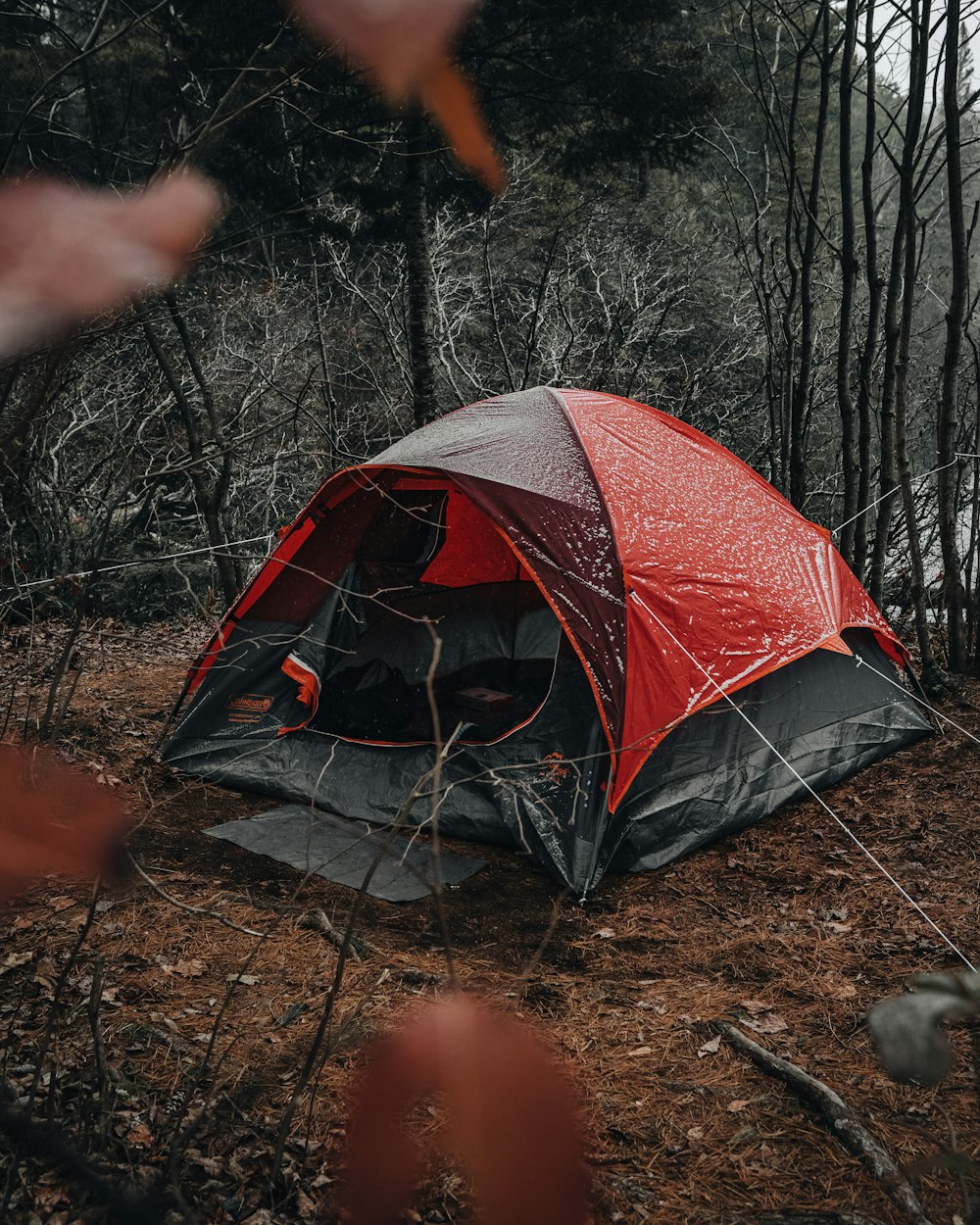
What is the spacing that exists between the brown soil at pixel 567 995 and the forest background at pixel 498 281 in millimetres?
1134

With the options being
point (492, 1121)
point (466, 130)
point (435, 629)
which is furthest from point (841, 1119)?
point (466, 130)

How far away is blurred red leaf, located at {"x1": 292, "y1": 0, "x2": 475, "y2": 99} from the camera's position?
1.01 metres

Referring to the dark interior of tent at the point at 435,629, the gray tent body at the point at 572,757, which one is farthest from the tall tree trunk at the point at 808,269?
the dark interior of tent at the point at 435,629

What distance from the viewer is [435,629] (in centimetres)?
498

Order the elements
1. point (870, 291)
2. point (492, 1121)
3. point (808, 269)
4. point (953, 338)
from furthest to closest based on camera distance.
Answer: point (808, 269)
point (870, 291)
point (953, 338)
point (492, 1121)

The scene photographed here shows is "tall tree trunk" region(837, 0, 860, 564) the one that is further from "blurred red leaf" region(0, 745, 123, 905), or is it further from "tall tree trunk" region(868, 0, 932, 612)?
"blurred red leaf" region(0, 745, 123, 905)

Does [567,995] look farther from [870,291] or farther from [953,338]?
[870,291]

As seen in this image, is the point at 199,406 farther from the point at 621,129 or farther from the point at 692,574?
the point at 692,574

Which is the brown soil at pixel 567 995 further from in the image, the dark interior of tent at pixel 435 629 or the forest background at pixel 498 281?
the forest background at pixel 498 281

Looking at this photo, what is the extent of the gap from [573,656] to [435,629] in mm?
1127

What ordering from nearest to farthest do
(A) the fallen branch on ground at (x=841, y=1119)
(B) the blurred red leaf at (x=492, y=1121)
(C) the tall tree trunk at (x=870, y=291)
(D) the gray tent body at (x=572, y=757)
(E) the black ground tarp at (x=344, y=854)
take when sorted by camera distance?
(B) the blurred red leaf at (x=492, y=1121), (A) the fallen branch on ground at (x=841, y=1119), (E) the black ground tarp at (x=344, y=854), (D) the gray tent body at (x=572, y=757), (C) the tall tree trunk at (x=870, y=291)

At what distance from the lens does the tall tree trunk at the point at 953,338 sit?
4387mm

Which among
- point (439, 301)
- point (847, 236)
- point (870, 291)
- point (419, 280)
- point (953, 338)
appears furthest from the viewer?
point (439, 301)

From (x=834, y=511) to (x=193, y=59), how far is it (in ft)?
23.3
